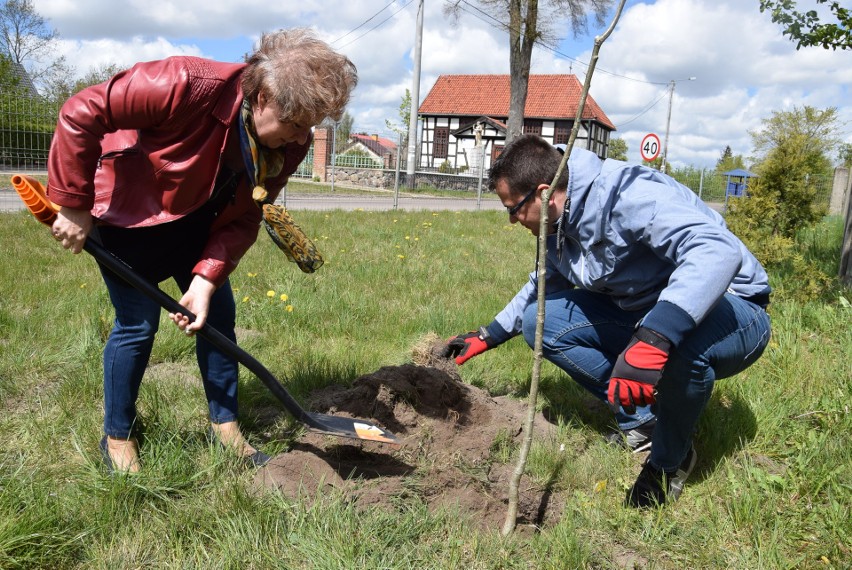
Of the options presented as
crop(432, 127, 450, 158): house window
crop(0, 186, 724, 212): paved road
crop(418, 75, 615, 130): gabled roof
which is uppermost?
crop(418, 75, 615, 130): gabled roof

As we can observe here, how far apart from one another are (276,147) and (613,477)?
1837 mm

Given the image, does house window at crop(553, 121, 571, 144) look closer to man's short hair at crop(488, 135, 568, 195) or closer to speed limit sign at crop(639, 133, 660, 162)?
speed limit sign at crop(639, 133, 660, 162)

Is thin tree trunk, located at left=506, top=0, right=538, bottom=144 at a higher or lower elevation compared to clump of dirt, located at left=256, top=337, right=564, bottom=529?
higher

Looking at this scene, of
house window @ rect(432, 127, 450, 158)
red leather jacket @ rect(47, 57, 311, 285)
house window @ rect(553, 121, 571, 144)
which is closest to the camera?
red leather jacket @ rect(47, 57, 311, 285)

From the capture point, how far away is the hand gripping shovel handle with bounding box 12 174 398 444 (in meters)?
1.97

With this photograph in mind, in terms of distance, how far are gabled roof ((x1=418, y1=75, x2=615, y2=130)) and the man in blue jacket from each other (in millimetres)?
42420

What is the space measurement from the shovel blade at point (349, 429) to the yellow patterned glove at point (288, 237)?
24.9 inches

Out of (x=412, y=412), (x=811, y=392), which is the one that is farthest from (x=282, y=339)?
(x=811, y=392)

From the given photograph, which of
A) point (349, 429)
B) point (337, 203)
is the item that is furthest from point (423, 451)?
point (337, 203)

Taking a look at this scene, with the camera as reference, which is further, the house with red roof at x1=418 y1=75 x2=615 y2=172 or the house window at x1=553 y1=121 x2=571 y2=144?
the house window at x1=553 y1=121 x2=571 y2=144

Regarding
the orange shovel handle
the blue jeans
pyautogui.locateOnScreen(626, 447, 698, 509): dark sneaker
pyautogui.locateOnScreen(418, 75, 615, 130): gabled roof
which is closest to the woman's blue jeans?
the orange shovel handle

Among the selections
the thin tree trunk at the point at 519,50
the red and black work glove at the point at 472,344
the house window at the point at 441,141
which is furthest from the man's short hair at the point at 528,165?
the house window at the point at 441,141

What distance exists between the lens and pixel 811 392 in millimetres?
3195

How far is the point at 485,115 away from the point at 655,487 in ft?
142
